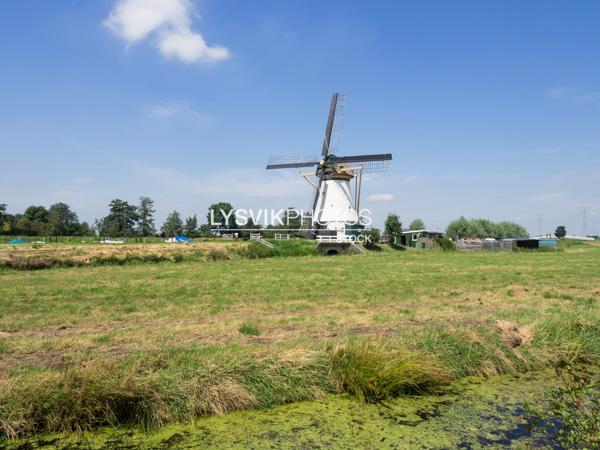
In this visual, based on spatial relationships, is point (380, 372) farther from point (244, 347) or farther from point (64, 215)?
point (64, 215)

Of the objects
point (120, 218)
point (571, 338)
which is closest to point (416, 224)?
point (120, 218)

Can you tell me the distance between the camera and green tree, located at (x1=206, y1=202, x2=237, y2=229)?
3573 inches

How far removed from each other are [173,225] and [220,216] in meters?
15.8

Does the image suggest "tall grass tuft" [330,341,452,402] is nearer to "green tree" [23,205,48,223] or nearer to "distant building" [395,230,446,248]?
"distant building" [395,230,446,248]

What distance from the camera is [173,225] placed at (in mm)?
100812

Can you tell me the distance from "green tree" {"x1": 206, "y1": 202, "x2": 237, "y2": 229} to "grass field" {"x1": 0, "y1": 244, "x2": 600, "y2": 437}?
76.6 metres

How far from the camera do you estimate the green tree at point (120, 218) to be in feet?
352

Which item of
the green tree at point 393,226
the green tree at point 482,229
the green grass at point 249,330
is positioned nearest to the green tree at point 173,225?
the green tree at point 393,226

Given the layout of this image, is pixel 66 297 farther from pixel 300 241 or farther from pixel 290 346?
pixel 300 241

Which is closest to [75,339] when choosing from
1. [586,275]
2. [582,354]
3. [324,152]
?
[582,354]

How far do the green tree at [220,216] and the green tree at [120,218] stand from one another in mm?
25844

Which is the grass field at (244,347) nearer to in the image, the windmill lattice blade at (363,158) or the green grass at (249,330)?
the green grass at (249,330)

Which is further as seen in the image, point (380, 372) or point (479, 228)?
point (479, 228)

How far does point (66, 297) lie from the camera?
13.8 meters
